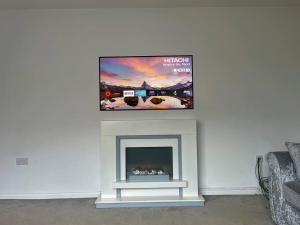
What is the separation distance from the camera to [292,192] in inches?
96.0

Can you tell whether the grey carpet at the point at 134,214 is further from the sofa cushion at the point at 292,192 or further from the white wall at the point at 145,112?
the sofa cushion at the point at 292,192

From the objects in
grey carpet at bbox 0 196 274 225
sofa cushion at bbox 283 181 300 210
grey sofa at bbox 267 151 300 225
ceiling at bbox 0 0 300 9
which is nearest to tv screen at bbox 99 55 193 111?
ceiling at bbox 0 0 300 9

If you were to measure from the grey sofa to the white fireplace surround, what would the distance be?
104cm

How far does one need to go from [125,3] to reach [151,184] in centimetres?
239

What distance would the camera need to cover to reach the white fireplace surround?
365 cm

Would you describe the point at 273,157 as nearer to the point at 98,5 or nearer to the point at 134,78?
the point at 134,78

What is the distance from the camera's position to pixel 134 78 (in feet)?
13.0

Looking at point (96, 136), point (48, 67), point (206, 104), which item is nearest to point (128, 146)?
point (96, 136)

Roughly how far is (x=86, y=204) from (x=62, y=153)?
2.60 ft

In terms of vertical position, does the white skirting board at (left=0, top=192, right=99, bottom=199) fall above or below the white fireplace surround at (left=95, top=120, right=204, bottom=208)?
below

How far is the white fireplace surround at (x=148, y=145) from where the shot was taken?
365 cm

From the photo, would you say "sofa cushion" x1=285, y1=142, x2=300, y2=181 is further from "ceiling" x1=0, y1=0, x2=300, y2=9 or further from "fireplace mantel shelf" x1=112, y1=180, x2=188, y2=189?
"ceiling" x1=0, y1=0, x2=300, y2=9

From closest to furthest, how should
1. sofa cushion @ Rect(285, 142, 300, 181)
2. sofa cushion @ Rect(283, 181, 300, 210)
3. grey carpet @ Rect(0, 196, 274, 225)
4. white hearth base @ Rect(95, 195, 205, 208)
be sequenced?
sofa cushion @ Rect(283, 181, 300, 210) < sofa cushion @ Rect(285, 142, 300, 181) < grey carpet @ Rect(0, 196, 274, 225) < white hearth base @ Rect(95, 195, 205, 208)

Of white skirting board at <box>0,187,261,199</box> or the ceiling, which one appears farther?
white skirting board at <box>0,187,261,199</box>
